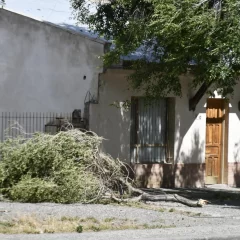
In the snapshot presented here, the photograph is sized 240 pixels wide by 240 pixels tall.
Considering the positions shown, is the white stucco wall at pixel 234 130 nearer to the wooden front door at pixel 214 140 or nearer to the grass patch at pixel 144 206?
the wooden front door at pixel 214 140

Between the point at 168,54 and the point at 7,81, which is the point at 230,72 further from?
the point at 7,81

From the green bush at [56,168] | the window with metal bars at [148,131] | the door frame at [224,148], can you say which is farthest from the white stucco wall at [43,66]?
the door frame at [224,148]

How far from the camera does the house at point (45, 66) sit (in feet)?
56.7

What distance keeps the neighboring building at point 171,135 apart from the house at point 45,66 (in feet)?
2.00

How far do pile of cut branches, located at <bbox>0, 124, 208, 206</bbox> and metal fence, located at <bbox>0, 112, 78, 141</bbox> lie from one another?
2.11 meters

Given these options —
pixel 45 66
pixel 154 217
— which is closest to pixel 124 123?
pixel 45 66

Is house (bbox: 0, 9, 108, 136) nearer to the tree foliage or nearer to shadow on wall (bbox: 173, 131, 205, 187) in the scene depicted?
the tree foliage

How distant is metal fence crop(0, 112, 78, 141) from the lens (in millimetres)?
17125

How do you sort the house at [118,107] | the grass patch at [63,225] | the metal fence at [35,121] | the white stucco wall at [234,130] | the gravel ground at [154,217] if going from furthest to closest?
the white stucco wall at [234,130], the house at [118,107], the metal fence at [35,121], the grass patch at [63,225], the gravel ground at [154,217]

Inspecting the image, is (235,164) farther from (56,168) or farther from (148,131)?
(56,168)

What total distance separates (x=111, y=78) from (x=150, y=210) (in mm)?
5385

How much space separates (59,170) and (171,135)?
19.1ft

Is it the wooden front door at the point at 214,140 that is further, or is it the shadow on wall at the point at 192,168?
the wooden front door at the point at 214,140

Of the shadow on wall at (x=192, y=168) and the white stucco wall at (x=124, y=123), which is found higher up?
the white stucco wall at (x=124, y=123)
